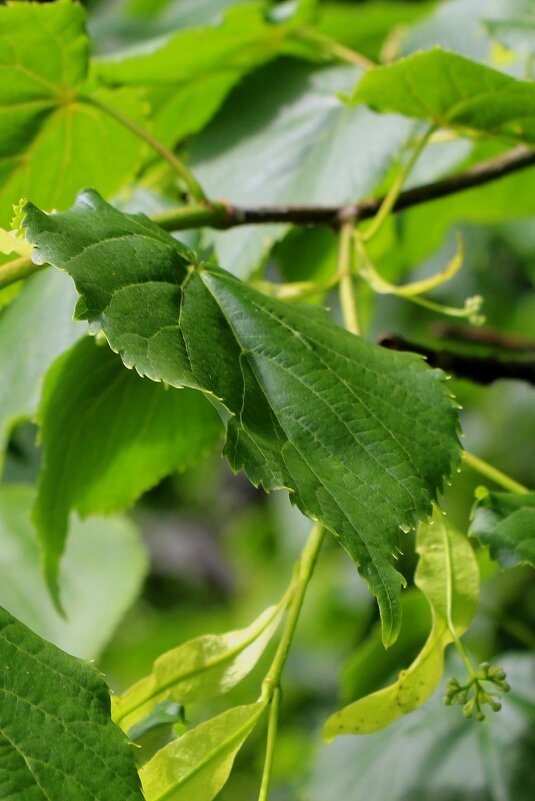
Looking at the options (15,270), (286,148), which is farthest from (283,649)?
(286,148)

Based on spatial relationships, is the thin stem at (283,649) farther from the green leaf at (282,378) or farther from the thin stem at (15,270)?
the thin stem at (15,270)

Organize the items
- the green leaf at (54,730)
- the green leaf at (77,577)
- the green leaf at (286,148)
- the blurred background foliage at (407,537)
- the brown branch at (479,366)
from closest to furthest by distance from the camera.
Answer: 1. the green leaf at (54,730)
2. the brown branch at (479,366)
3. the green leaf at (286,148)
4. the blurred background foliage at (407,537)
5. the green leaf at (77,577)

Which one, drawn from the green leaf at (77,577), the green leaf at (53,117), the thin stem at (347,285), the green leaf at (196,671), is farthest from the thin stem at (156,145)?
the green leaf at (77,577)

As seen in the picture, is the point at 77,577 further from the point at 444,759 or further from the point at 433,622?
the point at 433,622

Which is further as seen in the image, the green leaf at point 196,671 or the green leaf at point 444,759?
the green leaf at point 444,759

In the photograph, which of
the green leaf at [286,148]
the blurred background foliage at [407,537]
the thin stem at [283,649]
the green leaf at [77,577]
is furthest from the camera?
the green leaf at [77,577]

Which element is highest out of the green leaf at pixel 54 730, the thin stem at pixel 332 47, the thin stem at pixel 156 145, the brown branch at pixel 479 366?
the thin stem at pixel 332 47

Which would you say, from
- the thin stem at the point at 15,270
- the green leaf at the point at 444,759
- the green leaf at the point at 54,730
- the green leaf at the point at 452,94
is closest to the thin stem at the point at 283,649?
the green leaf at the point at 54,730

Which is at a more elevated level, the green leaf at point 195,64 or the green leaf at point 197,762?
the green leaf at point 195,64
